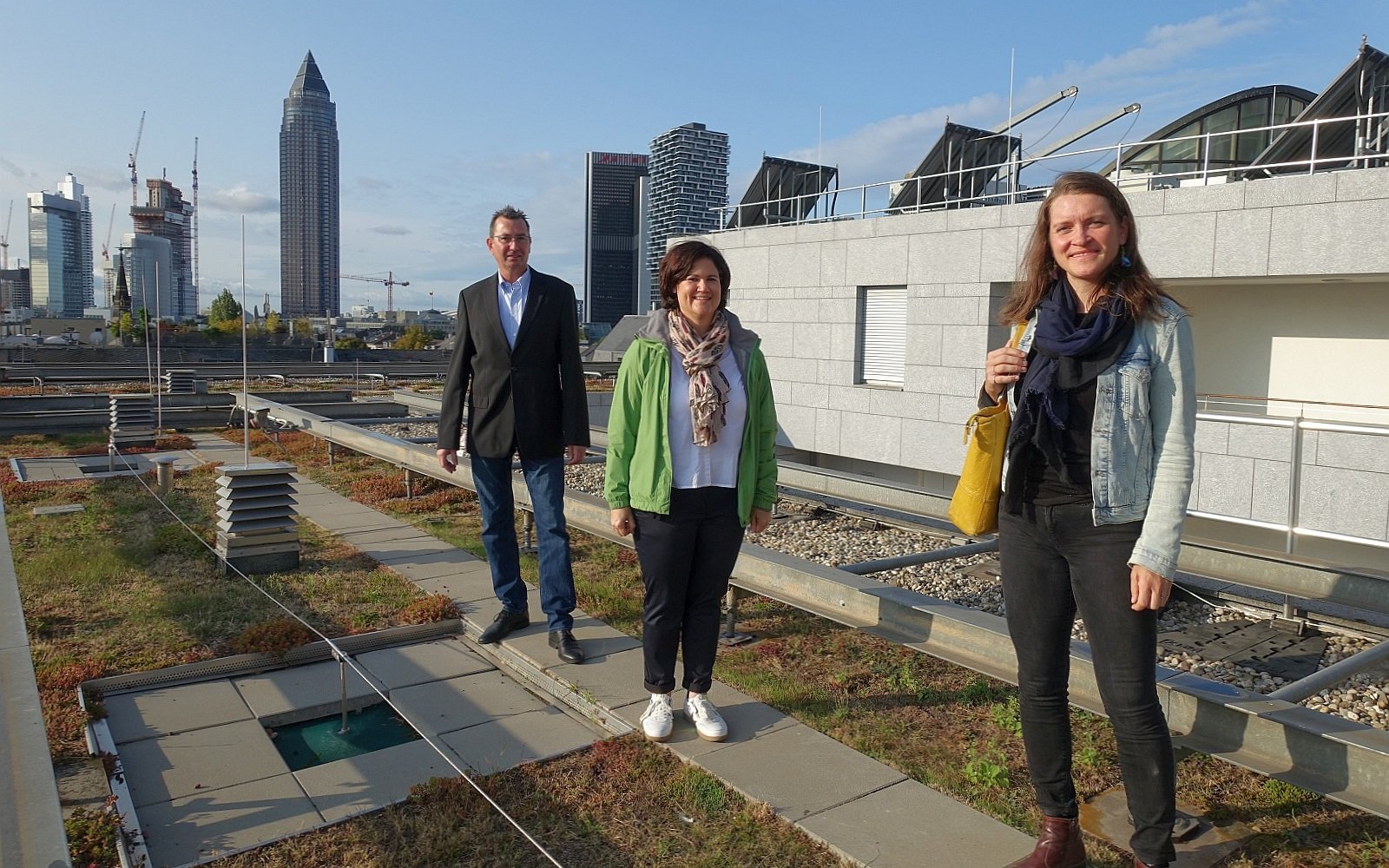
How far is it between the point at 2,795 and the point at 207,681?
9.32ft

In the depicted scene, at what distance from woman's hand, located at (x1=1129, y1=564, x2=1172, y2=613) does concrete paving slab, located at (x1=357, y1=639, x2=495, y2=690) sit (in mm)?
3308

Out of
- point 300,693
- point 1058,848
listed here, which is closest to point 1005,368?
point 1058,848

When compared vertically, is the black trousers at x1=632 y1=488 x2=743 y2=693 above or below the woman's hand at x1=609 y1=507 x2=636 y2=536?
below

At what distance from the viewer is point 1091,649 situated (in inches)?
107

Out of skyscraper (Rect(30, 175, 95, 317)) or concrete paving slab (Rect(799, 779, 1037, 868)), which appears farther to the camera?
skyscraper (Rect(30, 175, 95, 317))

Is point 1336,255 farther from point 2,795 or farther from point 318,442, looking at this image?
point 318,442

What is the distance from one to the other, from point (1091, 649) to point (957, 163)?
45.4ft

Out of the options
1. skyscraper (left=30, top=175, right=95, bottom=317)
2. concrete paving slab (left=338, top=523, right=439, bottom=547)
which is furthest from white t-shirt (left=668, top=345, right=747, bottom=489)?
skyscraper (left=30, top=175, right=95, bottom=317)

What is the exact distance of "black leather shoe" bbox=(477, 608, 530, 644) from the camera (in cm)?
502

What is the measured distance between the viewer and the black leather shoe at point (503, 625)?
16.5 feet

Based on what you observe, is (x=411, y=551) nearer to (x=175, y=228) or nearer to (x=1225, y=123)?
(x=1225, y=123)

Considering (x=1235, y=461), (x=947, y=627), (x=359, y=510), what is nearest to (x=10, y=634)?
(x=947, y=627)

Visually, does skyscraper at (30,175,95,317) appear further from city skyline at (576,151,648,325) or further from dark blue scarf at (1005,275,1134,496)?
dark blue scarf at (1005,275,1134,496)

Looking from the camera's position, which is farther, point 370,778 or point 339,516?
point 339,516
